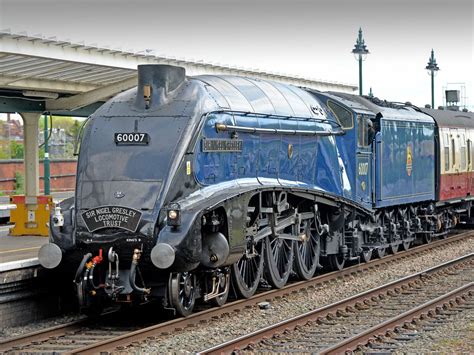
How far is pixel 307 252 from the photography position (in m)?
17.0

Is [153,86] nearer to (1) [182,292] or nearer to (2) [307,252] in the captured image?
(1) [182,292]

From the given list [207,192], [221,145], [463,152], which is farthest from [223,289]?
[463,152]

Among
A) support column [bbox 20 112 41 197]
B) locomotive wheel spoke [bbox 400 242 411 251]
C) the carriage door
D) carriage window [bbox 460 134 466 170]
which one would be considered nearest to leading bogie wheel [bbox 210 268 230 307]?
the carriage door

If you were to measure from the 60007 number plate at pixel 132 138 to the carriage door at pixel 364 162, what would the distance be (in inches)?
276

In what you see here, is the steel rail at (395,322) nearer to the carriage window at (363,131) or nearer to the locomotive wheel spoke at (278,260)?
the locomotive wheel spoke at (278,260)

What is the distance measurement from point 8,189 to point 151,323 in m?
42.1

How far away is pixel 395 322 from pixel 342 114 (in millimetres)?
7020

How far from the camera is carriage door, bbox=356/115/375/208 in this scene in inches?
735

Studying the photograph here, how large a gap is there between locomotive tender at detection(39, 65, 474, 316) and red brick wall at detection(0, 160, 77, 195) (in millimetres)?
36807

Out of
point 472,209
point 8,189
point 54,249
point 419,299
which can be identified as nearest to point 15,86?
point 54,249

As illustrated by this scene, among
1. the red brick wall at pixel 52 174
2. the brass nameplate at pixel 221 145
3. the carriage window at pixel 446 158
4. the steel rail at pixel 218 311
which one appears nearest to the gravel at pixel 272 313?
the steel rail at pixel 218 311

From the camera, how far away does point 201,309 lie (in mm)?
13469

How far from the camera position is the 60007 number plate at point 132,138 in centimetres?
1260

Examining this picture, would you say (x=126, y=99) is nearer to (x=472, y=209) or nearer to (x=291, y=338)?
(x=291, y=338)
